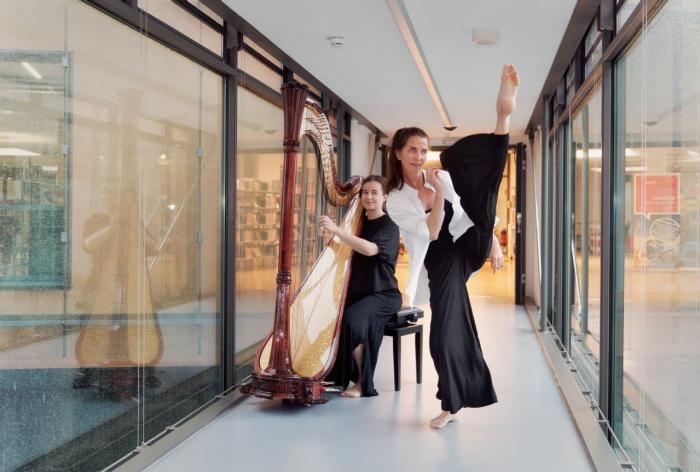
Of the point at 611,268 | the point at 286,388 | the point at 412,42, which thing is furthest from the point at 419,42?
the point at 286,388

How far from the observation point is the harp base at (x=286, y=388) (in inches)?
143

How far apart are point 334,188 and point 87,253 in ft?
4.70

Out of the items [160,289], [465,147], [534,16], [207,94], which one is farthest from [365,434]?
[534,16]

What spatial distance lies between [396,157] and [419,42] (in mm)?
1386

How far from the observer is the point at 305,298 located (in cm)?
402

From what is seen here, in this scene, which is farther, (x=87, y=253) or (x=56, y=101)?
(x=87, y=253)

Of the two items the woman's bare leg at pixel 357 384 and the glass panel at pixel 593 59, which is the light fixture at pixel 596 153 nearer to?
the glass panel at pixel 593 59

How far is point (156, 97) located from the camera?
333cm

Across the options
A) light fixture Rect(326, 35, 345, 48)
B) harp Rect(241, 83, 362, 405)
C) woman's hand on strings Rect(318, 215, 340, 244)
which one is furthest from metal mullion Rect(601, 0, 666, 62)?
light fixture Rect(326, 35, 345, 48)

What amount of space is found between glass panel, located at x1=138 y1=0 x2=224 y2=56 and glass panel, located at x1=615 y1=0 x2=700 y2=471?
2.02 metres

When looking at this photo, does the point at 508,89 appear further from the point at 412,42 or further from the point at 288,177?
the point at 412,42

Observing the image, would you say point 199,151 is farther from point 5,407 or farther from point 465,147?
point 5,407

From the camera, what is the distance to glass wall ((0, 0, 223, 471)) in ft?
7.45

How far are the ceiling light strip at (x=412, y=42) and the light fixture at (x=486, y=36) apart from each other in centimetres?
35
